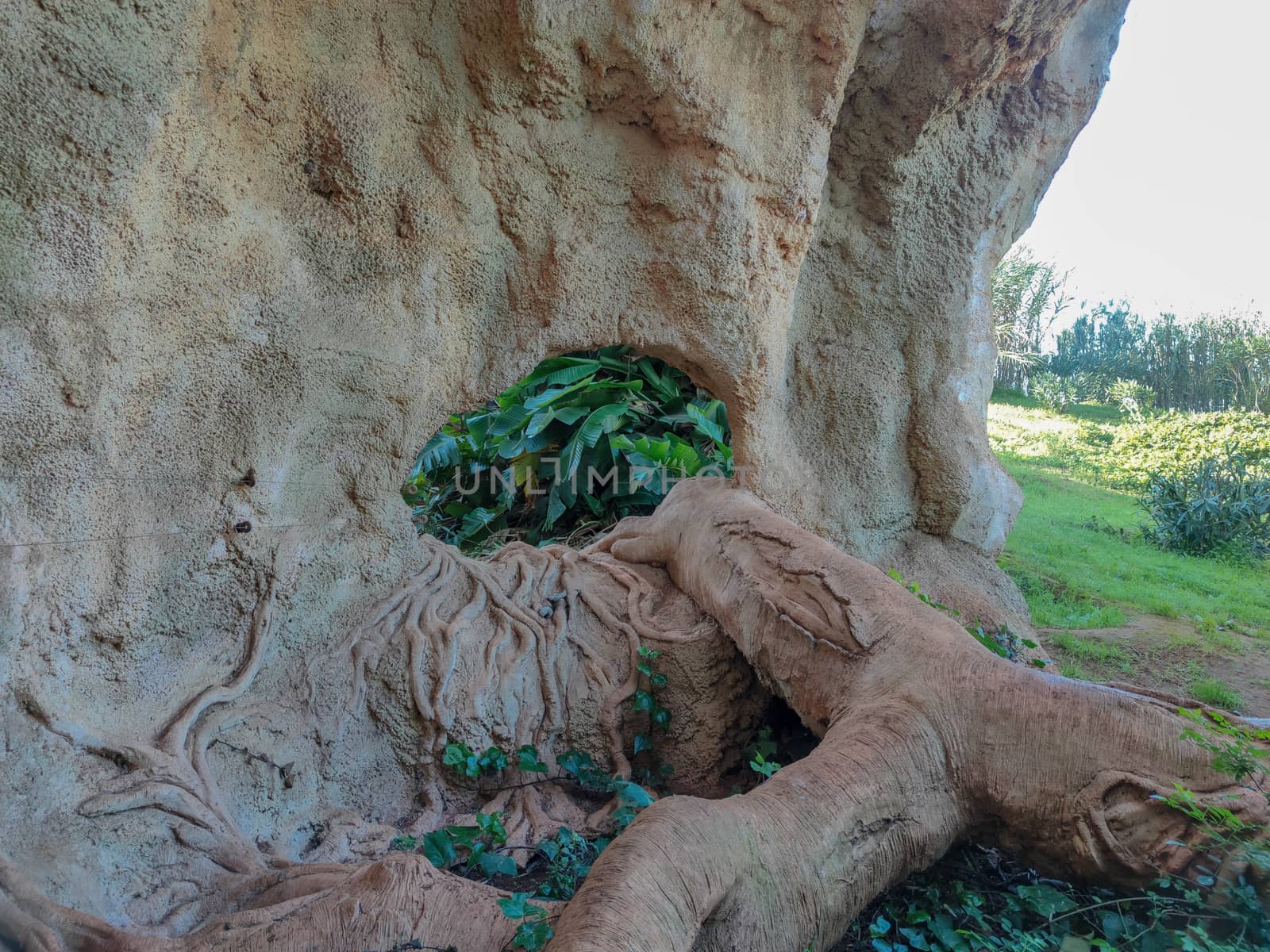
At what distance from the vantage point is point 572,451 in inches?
215

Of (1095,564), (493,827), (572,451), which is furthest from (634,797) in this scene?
(1095,564)

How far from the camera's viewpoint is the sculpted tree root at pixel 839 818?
1.74 m

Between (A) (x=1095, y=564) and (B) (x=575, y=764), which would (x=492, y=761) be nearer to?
(B) (x=575, y=764)

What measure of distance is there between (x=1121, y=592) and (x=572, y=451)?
3.90 metres

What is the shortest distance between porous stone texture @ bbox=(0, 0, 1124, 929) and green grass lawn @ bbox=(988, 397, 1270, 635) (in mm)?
2045

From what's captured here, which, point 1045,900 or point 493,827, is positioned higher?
point 1045,900

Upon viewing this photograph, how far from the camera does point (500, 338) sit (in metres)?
3.09

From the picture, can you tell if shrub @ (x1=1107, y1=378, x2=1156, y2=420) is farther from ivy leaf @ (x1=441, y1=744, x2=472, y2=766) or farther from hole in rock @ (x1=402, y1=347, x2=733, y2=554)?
ivy leaf @ (x1=441, y1=744, x2=472, y2=766)

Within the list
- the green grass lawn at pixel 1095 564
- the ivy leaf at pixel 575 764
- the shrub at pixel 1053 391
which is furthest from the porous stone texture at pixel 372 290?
the shrub at pixel 1053 391

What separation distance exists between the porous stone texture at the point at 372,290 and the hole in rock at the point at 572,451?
165 cm

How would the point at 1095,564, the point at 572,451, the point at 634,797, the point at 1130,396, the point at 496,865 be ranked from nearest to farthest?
1. the point at 496,865
2. the point at 634,797
3. the point at 572,451
4. the point at 1095,564
5. the point at 1130,396

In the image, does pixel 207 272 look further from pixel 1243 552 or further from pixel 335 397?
pixel 1243 552

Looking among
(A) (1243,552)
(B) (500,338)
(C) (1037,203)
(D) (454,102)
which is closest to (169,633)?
(B) (500,338)

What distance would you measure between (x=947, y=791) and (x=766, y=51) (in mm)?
2678
